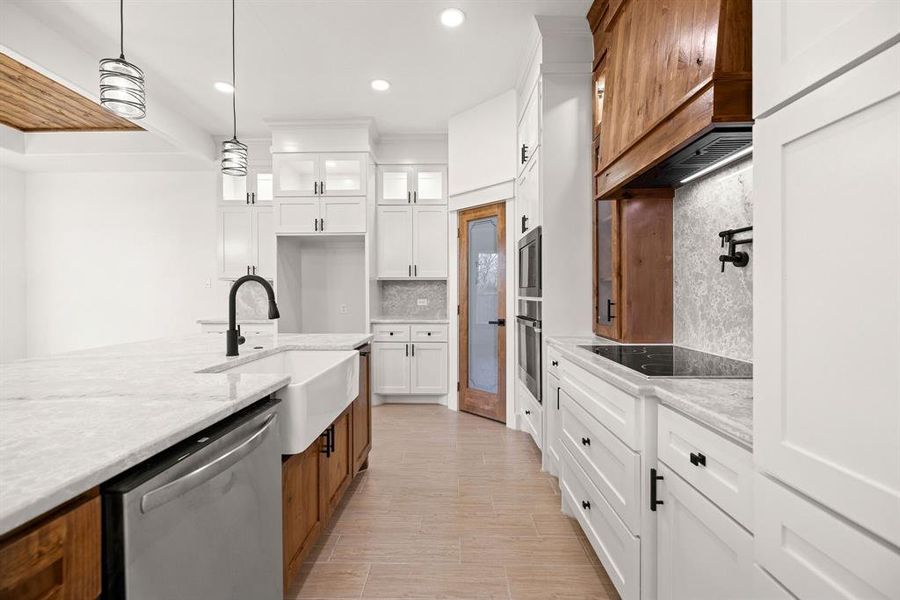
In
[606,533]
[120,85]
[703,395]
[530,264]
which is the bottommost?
[606,533]

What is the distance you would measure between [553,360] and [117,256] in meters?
5.71

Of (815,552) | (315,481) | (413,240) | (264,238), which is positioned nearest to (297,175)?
(264,238)

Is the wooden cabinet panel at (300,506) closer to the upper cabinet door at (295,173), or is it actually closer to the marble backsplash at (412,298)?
the marble backsplash at (412,298)

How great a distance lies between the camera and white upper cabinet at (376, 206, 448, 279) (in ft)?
16.2

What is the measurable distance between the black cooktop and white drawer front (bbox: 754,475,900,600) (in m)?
0.63

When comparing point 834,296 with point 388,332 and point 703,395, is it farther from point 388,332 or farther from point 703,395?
point 388,332

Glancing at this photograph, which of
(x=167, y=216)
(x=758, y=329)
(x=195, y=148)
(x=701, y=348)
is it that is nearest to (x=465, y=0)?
(x=701, y=348)

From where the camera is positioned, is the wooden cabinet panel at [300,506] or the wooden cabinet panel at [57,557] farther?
the wooden cabinet panel at [300,506]

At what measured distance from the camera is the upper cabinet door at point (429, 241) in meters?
4.94

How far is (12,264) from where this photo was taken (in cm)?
541

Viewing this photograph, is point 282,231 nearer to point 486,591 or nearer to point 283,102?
point 283,102

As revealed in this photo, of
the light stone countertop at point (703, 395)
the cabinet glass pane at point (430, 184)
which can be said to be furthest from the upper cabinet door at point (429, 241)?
the light stone countertop at point (703, 395)

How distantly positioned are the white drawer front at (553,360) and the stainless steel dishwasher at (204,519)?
1629 millimetres

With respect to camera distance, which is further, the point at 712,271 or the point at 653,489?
the point at 712,271
